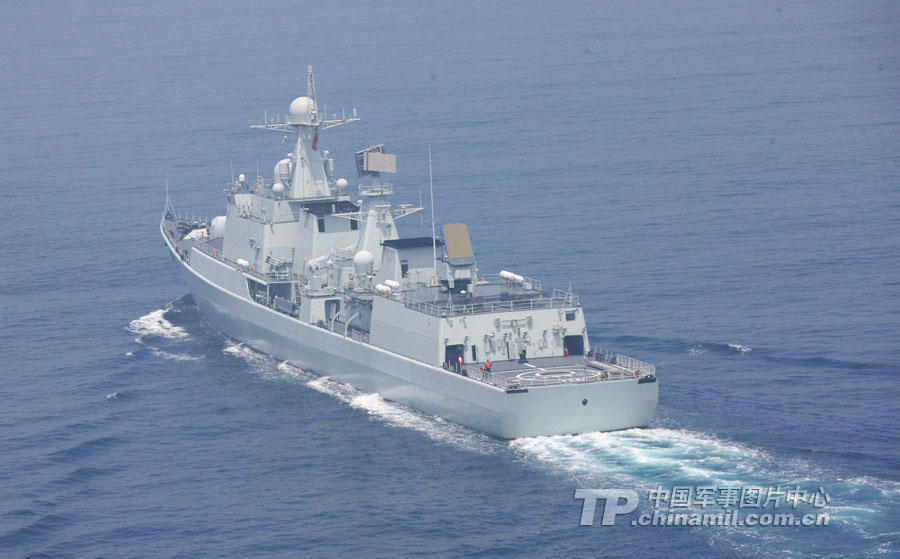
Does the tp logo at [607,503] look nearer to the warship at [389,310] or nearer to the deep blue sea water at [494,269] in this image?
the deep blue sea water at [494,269]

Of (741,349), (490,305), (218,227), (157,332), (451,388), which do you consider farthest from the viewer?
(218,227)

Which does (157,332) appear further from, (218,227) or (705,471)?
(705,471)

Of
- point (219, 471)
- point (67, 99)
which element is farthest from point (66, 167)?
point (219, 471)

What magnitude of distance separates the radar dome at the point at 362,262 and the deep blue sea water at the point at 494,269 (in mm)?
5752

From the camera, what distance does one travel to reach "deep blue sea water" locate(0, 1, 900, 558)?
38281mm

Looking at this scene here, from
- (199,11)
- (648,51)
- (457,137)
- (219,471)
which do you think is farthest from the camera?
(199,11)

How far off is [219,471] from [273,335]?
1637 centimetres

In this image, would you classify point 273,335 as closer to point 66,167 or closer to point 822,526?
point 822,526

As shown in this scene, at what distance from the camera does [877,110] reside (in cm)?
9938

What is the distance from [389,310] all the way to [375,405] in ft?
14.1

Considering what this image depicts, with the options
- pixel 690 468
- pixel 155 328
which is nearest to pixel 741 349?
pixel 690 468

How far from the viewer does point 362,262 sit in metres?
55.4

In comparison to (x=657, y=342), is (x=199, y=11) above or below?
above

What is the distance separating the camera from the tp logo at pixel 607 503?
36.3 meters
